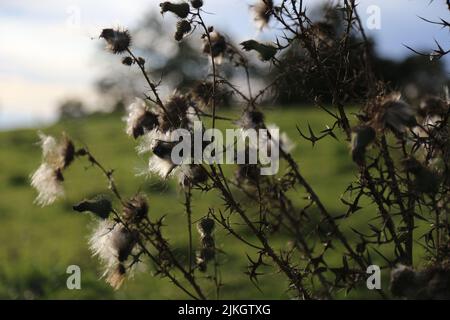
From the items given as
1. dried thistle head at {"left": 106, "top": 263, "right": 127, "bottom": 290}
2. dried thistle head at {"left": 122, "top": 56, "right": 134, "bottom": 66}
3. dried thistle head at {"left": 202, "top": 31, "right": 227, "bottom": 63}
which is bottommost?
dried thistle head at {"left": 106, "top": 263, "right": 127, "bottom": 290}

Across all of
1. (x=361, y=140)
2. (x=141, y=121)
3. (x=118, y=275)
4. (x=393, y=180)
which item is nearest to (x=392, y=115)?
(x=361, y=140)

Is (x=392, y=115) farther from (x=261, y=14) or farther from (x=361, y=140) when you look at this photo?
(x=261, y=14)

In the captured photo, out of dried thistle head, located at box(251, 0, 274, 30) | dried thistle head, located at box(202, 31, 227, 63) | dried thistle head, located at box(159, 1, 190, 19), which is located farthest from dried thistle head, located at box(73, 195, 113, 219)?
dried thistle head, located at box(251, 0, 274, 30)

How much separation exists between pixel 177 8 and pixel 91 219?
7254mm

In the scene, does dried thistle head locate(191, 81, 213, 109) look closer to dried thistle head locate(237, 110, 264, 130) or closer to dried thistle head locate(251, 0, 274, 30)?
dried thistle head locate(237, 110, 264, 130)

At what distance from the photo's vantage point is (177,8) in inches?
124

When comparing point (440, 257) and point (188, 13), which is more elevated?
point (188, 13)

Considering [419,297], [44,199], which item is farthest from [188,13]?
[419,297]

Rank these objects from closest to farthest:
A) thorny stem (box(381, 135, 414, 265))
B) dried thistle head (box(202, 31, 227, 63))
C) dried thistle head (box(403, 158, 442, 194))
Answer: dried thistle head (box(403, 158, 442, 194)), thorny stem (box(381, 135, 414, 265)), dried thistle head (box(202, 31, 227, 63))

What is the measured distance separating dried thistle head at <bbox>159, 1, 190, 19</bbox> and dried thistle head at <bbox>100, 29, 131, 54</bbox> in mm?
205

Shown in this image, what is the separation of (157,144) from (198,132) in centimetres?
17

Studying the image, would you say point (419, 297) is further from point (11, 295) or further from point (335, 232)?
point (11, 295)

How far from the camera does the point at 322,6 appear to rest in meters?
3.77

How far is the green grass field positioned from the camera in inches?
292
